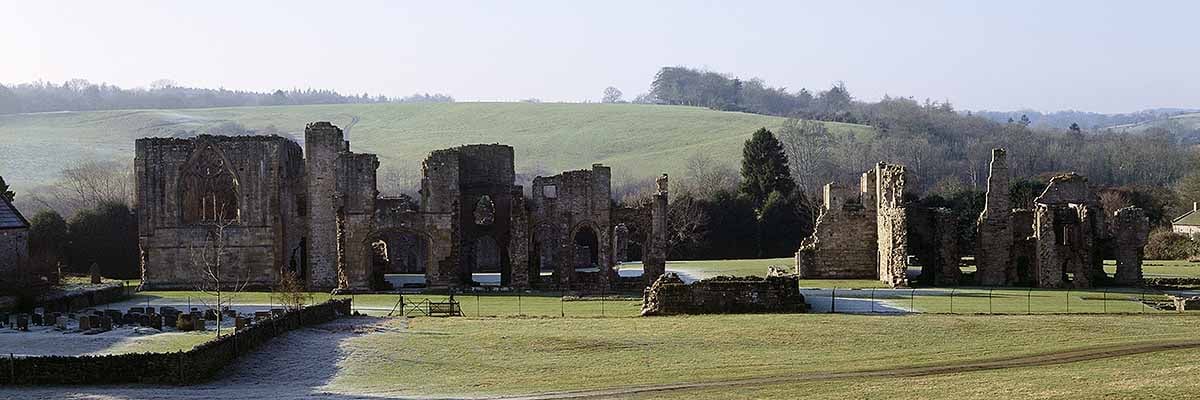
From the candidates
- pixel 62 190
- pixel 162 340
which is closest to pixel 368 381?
pixel 162 340

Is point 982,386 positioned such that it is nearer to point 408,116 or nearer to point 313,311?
point 313,311

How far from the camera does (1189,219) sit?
74625 millimetres

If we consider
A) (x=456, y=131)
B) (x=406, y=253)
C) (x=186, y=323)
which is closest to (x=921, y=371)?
(x=186, y=323)

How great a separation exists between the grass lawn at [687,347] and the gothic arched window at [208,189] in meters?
20.6

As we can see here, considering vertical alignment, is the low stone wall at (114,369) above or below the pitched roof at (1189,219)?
below

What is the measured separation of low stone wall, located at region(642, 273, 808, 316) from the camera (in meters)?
39.7

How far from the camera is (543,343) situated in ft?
109

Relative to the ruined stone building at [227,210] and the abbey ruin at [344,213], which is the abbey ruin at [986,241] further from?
the ruined stone building at [227,210]

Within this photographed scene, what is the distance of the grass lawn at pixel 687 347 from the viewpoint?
93.4 ft

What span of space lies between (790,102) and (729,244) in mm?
122507

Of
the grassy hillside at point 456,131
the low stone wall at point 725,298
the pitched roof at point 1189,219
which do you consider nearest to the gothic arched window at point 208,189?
the low stone wall at point 725,298

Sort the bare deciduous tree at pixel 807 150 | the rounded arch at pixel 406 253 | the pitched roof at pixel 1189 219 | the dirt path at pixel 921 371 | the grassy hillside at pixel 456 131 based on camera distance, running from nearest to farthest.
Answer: the dirt path at pixel 921 371 < the rounded arch at pixel 406 253 < the pitched roof at pixel 1189 219 < the bare deciduous tree at pixel 807 150 < the grassy hillside at pixel 456 131

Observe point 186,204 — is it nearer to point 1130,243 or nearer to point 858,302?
point 858,302

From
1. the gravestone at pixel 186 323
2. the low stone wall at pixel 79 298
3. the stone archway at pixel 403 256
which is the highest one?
the stone archway at pixel 403 256
